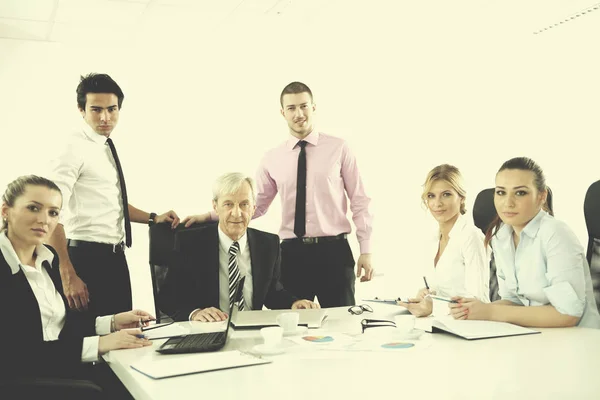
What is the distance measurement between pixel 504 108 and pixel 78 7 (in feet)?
13.3

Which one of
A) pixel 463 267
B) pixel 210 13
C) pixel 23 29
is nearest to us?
pixel 463 267

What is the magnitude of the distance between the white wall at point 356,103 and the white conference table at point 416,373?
3825 millimetres

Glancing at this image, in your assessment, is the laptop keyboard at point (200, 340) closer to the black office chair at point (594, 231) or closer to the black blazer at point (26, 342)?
the black blazer at point (26, 342)

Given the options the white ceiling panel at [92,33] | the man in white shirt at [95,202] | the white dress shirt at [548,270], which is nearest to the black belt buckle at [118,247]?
the man in white shirt at [95,202]

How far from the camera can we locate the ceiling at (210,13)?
14.3ft

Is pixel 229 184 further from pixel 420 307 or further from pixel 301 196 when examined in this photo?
pixel 420 307

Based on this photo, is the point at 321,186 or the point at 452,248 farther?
the point at 321,186

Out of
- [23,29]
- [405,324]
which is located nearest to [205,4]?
[23,29]

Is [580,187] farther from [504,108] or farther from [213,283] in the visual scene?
[213,283]

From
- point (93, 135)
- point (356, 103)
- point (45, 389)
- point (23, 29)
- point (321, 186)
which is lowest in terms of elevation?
point (45, 389)

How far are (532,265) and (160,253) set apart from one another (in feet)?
5.06

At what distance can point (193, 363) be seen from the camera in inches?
59.3

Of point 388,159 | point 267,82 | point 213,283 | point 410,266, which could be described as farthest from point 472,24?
point 213,283

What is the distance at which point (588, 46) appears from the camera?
16.9 ft
